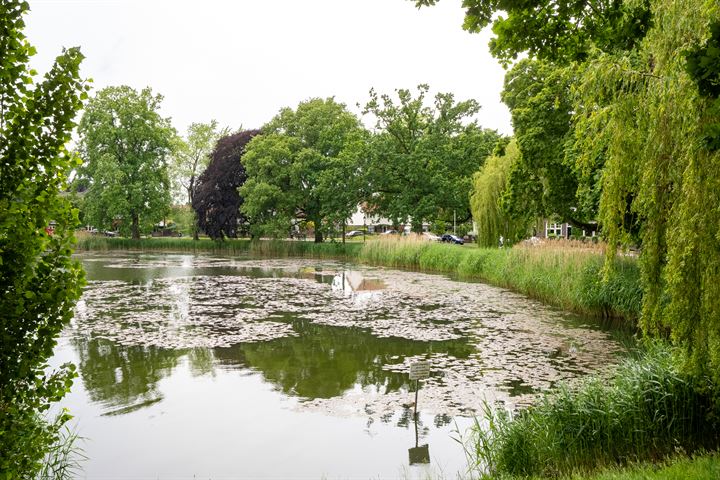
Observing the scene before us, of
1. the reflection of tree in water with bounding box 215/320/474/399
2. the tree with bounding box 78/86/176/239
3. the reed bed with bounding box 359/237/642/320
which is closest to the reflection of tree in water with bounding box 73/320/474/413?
the reflection of tree in water with bounding box 215/320/474/399

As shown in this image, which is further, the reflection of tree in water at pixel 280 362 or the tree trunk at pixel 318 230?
the tree trunk at pixel 318 230

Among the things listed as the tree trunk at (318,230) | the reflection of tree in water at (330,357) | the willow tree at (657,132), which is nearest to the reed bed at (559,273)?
the willow tree at (657,132)

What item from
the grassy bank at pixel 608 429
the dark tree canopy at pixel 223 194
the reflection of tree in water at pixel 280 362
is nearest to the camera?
the grassy bank at pixel 608 429

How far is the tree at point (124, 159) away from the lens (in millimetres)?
44062

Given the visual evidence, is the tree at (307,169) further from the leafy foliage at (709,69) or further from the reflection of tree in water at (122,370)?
the leafy foliage at (709,69)

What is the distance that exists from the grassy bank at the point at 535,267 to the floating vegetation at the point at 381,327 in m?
0.67

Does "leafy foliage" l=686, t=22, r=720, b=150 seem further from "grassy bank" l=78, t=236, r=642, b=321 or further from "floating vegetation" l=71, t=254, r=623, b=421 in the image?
"grassy bank" l=78, t=236, r=642, b=321

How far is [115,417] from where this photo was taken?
6.96 m

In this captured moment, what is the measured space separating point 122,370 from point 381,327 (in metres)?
5.74

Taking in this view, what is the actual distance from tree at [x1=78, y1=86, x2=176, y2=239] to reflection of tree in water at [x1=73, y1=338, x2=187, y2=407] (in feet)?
119

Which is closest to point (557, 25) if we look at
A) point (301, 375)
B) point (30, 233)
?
point (30, 233)

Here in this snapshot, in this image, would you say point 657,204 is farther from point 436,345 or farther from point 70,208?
point 70,208

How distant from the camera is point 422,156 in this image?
113 feet

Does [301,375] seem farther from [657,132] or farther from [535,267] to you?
[535,267]
